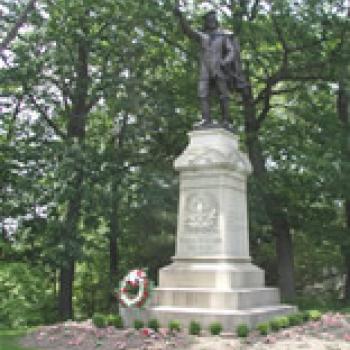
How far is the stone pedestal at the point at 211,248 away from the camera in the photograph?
1022 cm

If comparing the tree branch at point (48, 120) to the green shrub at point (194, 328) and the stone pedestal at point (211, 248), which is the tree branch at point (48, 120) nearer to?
the stone pedestal at point (211, 248)

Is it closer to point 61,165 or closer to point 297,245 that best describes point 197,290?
point 61,165

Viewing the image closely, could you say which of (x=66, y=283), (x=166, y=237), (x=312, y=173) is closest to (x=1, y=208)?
(x=66, y=283)

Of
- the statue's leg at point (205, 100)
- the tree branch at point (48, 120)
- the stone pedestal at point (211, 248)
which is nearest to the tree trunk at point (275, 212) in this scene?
the tree branch at point (48, 120)

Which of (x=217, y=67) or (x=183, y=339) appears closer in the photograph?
(x=183, y=339)

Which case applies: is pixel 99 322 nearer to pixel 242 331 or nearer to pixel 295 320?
pixel 242 331

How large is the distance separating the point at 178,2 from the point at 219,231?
422 inches

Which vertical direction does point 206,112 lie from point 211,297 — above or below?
above

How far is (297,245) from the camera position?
25.1 m

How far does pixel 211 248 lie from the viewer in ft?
36.2

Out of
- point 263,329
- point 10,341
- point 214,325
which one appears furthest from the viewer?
point 10,341

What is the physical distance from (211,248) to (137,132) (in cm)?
868

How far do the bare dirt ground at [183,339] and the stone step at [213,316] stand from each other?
12.6 inches

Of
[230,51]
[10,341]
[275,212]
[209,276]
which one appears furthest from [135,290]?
[275,212]
